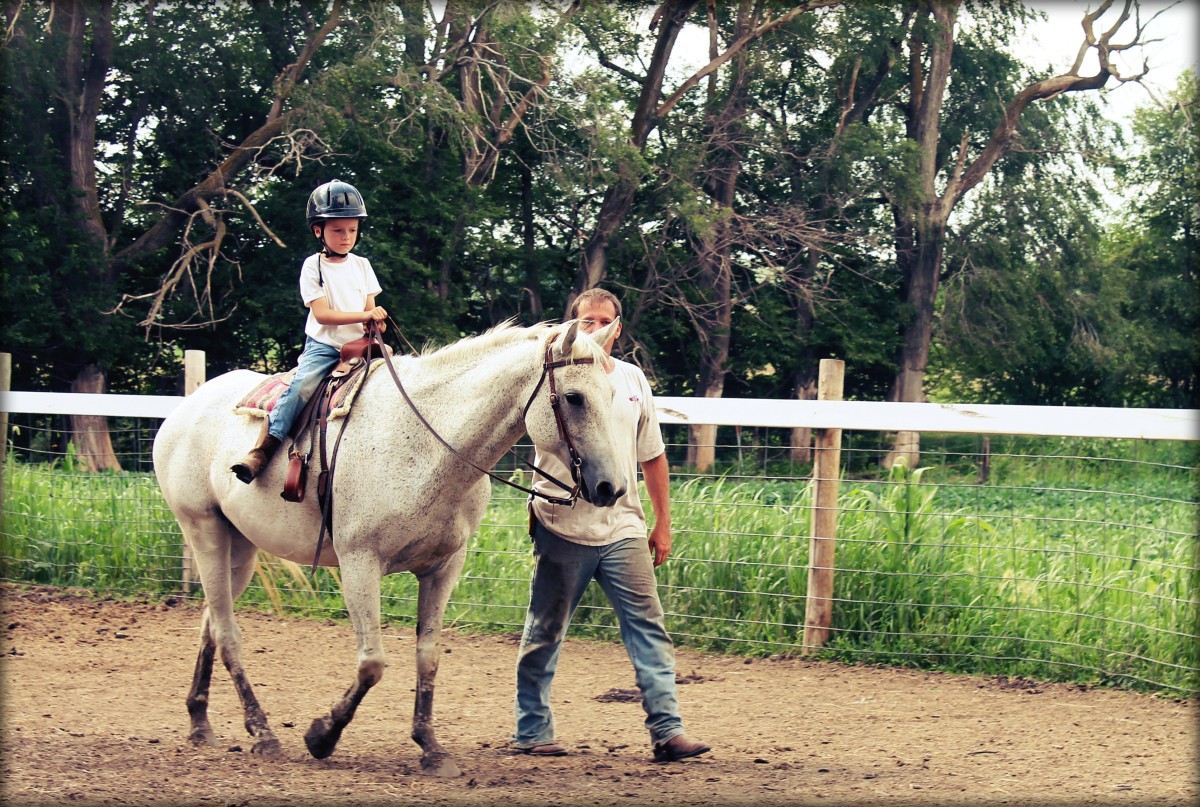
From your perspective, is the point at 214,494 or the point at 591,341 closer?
the point at 591,341

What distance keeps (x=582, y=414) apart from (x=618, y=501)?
0.84 m

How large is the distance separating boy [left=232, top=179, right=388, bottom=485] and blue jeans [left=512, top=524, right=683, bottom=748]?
1.21m

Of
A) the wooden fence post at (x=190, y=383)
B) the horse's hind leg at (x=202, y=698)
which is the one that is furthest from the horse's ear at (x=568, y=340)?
the wooden fence post at (x=190, y=383)

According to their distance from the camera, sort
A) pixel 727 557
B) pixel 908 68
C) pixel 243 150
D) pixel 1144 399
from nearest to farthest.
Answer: pixel 727 557
pixel 243 150
pixel 908 68
pixel 1144 399

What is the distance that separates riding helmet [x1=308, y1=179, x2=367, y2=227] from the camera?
4988 millimetres

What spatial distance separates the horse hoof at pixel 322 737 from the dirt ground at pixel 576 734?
8 centimetres

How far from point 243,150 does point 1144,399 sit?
2269 cm

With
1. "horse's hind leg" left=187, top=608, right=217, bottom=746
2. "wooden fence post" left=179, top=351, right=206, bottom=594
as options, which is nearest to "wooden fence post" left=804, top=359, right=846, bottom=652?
"horse's hind leg" left=187, top=608, right=217, bottom=746

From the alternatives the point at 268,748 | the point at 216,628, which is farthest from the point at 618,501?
the point at 216,628

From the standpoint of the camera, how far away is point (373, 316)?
195 inches

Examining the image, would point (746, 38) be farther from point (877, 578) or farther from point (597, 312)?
point (597, 312)

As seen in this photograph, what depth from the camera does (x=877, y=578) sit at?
7.24 meters

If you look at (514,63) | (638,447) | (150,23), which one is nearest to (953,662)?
(638,447)

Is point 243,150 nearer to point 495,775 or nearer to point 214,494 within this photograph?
point 214,494
